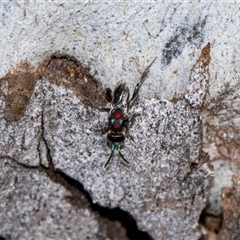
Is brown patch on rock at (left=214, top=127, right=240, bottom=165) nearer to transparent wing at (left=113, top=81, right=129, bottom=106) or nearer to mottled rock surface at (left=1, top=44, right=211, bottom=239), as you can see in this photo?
mottled rock surface at (left=1, top=44, right=211, bottom=239)

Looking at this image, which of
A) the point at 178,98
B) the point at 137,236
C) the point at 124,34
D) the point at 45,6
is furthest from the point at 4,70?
the point at 137,236

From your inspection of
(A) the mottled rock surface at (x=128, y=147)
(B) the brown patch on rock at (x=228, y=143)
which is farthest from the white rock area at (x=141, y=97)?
(B) the brown patch on rock at (x=228, y=143)

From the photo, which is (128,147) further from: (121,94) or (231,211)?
(231,211)

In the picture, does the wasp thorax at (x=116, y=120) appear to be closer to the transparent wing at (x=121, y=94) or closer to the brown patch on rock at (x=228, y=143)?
the transparent wing at (x=121, y=94)

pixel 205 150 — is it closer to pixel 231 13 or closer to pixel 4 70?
pixel 231 13

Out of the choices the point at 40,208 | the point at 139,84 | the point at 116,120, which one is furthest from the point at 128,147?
the point at 40,208

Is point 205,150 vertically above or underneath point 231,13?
underneath
